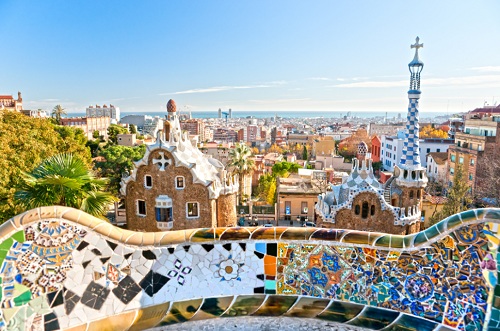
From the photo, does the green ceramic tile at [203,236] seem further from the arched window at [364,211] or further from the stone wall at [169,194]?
the stone wall at [169,194]

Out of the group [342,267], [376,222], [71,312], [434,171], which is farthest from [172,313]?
[434,171]

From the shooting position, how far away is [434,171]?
131ft

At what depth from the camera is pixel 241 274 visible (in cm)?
445

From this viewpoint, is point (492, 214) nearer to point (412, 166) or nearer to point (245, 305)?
point (245, 305)

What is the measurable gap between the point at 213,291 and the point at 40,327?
174cm

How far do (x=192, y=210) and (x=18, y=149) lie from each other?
6.22 metres

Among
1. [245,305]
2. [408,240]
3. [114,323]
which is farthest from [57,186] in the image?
[408,240]

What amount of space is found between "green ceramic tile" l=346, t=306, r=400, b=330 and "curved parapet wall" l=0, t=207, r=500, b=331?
0.03 feet

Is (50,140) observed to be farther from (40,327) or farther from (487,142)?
(487,142)

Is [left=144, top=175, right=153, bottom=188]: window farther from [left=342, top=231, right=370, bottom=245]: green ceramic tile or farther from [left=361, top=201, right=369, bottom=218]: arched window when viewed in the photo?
[left=342, top=231, right=370, bottom=245]: green ceramic tile

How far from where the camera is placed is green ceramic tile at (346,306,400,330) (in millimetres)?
4090

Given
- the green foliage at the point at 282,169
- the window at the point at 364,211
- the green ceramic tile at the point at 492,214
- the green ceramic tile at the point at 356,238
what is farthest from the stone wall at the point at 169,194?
the green foliage at the point at 282,169

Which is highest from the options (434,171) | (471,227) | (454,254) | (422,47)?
(422,47)

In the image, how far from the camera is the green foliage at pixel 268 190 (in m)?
28.6
